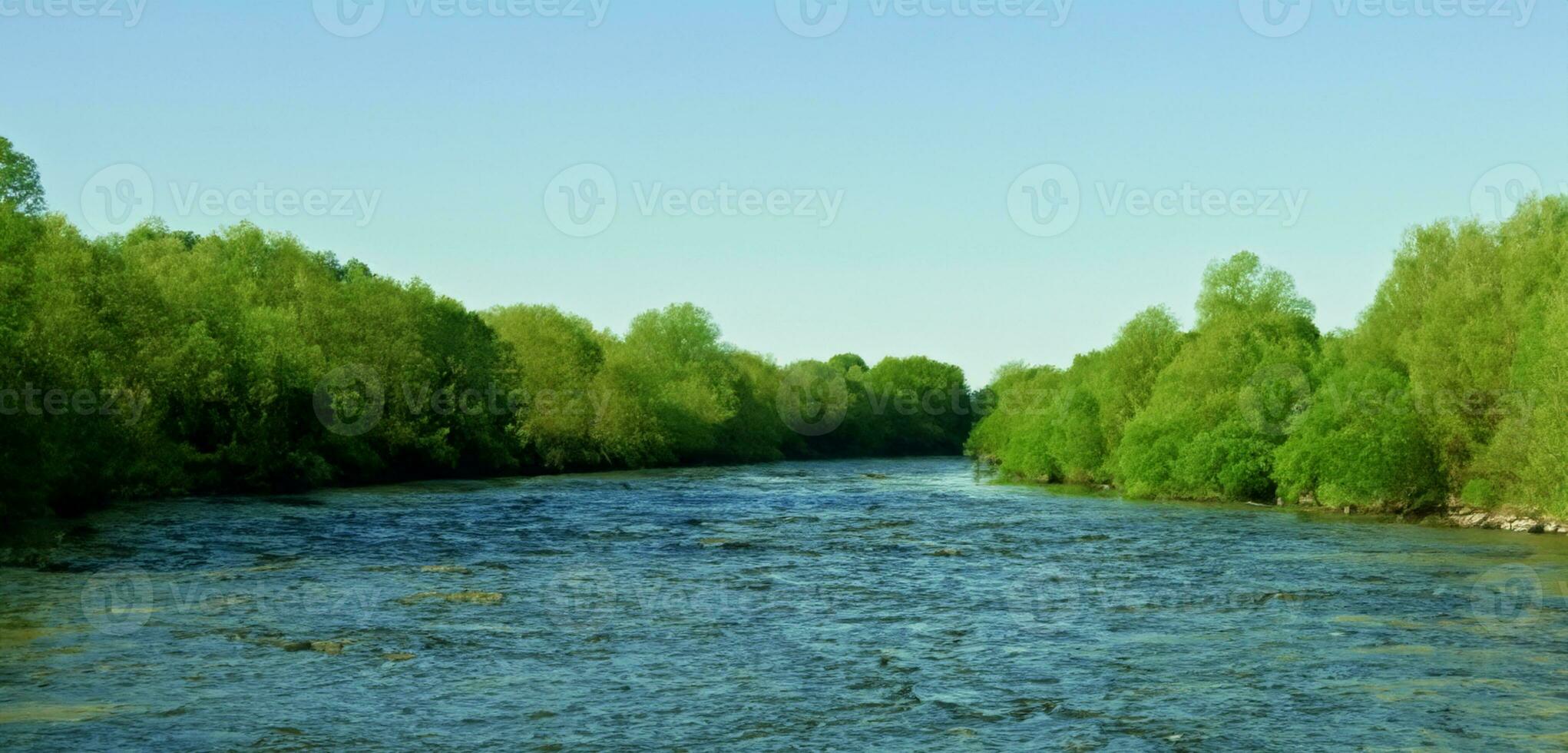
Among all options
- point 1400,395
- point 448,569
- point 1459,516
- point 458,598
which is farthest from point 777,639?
point 1400,395

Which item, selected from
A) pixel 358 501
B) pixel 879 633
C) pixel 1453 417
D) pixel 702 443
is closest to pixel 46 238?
pixel 358 501

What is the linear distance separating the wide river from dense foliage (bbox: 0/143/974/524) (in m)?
5.88

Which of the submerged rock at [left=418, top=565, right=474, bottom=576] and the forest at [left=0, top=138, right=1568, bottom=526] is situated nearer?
the submerged rock at [left=418, top=565, right=474, bottom=576]

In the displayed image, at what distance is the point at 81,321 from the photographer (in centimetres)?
5231

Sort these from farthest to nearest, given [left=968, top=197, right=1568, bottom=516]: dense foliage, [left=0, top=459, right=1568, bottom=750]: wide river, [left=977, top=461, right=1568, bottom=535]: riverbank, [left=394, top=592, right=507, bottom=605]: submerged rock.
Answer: [left=968, top=197, right=1568, bottom=516]: dense foliage
[left=977, top=461, right=1568, bottom=535]: riverbank
[left=394, top=592, right=507, bottom=605]: submerged rock
[left=0, top=459, right=1568, bottom=750]: wide river

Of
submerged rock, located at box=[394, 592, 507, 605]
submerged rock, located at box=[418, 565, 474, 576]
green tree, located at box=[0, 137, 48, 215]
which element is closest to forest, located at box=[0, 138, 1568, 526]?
green tree, located at box=[0, 137, 48, 215]

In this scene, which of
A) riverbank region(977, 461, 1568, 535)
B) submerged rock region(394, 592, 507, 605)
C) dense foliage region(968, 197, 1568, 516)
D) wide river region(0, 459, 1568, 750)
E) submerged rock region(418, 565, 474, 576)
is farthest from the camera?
dense foliage region(968, 197, 1568, 516)

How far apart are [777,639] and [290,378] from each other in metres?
47.5

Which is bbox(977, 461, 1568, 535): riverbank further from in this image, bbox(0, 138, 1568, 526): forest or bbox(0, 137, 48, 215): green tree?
bbox(0, 137, 48, 215): green tree

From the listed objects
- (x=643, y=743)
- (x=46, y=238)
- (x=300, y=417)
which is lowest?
(x=643, y=743)

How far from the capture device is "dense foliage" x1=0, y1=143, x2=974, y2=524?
156 feet

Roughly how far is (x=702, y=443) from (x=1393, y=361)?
217 feet

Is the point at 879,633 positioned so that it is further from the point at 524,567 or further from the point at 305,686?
the point at 524,567

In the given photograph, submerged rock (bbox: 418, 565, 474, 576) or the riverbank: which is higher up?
the riverbank
